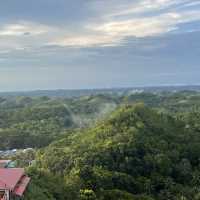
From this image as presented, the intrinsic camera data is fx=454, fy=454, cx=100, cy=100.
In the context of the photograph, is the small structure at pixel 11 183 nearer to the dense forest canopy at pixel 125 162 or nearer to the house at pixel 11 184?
the house at pixel 11 184

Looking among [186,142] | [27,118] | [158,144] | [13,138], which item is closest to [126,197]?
[158,144]

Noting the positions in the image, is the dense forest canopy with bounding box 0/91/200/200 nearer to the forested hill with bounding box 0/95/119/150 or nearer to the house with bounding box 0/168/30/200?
the house with bounding box 0/168/30/200

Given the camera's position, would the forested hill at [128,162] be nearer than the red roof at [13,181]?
No

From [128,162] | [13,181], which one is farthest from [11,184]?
[128,162]

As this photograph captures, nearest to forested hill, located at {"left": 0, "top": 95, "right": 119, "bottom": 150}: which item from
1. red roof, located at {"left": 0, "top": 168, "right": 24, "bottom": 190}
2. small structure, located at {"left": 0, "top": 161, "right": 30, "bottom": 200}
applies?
small structure, located at {"left": 0, "top": 161, "right": 30, "bottom": 200}

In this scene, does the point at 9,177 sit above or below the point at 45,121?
above

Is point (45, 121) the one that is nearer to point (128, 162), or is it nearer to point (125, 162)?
point (128, 162)

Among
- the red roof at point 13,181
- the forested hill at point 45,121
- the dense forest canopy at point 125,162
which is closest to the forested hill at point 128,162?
the dense forest canopy at point 125,162
